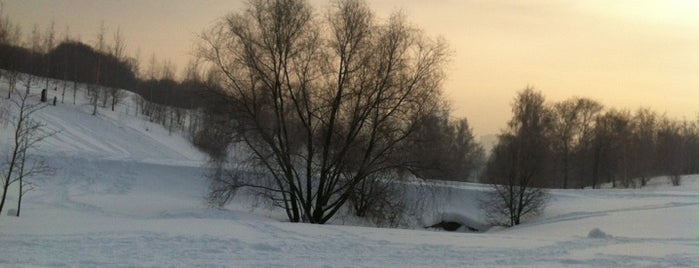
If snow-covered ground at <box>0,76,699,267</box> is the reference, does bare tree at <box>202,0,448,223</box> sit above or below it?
above

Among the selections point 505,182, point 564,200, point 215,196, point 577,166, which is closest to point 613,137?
point 577,166

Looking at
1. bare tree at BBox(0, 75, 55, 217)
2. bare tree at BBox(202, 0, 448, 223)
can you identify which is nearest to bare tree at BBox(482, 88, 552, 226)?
bare tree at BBox(202, 0, 448, 223)

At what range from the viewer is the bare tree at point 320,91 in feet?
72.5

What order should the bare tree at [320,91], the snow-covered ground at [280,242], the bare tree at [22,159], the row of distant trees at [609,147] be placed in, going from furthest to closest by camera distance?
1. the row of distant trees at [609,147]
2. the bare tree at [320,91]
3. the bare tree at [22,159]
4. the snow-covered ground at [280,242]

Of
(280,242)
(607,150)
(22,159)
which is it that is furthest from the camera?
(607,150)

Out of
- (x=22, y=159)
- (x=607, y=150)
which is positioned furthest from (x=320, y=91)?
(x=607, y=150)

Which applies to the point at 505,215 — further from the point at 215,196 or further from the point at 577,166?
the point at 577,166

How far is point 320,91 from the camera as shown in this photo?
2241 cm

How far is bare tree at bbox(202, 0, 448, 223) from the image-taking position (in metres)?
22.1

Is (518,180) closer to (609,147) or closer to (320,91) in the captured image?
(320,91)

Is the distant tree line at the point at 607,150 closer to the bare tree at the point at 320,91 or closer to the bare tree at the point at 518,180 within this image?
the bare tree at the point at 518,180

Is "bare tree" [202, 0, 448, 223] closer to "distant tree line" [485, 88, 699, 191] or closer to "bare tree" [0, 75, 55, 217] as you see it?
"bare tree" [0, 75, 55, 217]

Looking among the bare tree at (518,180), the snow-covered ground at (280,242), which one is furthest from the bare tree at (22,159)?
the bare tree at (518,180)

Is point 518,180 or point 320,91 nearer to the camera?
point 320,91
